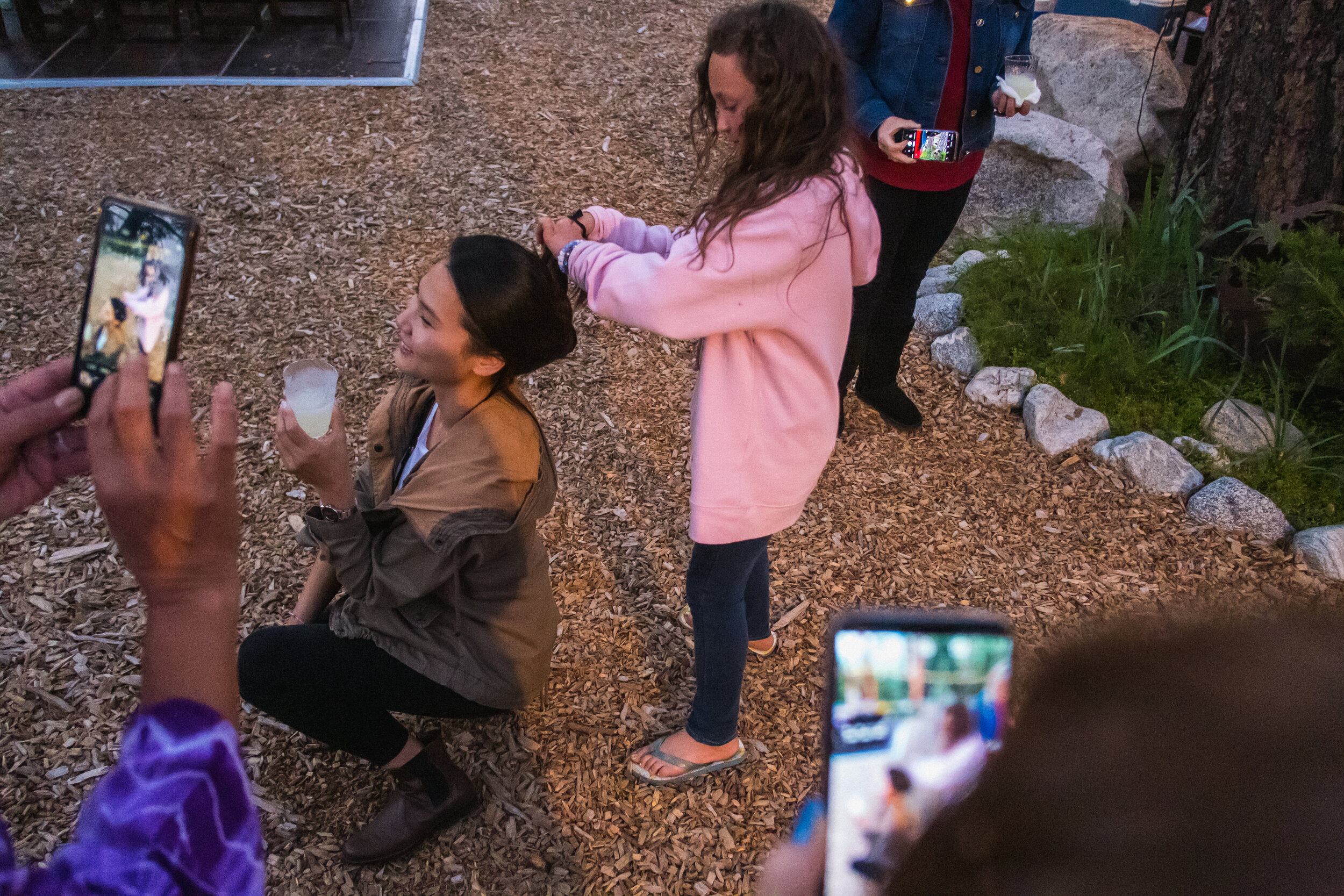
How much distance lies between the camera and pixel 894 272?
3.27 metres

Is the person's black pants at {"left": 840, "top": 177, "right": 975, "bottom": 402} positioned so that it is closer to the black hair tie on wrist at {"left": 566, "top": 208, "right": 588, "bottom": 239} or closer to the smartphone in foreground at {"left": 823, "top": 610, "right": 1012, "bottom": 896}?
the black hair tie on wrist at {"left": 566, "top": 208, "right": 588, "bottom": 239}

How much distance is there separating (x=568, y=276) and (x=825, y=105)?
2.02 feet

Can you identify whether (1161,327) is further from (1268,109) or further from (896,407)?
(896,407)

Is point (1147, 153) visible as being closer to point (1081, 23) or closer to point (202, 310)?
point (1081, 23)

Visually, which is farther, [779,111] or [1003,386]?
[1003,386]

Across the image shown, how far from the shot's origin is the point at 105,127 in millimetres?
5121

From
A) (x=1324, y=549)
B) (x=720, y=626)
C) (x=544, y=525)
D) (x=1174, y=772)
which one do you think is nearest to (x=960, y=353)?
(x=1324, y=549)

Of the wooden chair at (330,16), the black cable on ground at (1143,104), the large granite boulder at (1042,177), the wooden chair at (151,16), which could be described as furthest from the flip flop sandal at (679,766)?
the wooden chair at (151,16)

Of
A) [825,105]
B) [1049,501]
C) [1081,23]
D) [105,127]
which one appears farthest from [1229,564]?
[105,127]

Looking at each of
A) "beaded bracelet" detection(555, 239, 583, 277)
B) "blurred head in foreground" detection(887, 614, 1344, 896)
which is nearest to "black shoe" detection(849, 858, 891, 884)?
"blurred head in foreground" detection(887, 614, 1344, 896)

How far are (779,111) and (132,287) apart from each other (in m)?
1.08

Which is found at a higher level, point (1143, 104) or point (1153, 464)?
point (1143, 104)

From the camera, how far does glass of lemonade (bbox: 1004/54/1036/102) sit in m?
2.84

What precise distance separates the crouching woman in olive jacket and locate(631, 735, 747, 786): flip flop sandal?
18.2 inches
